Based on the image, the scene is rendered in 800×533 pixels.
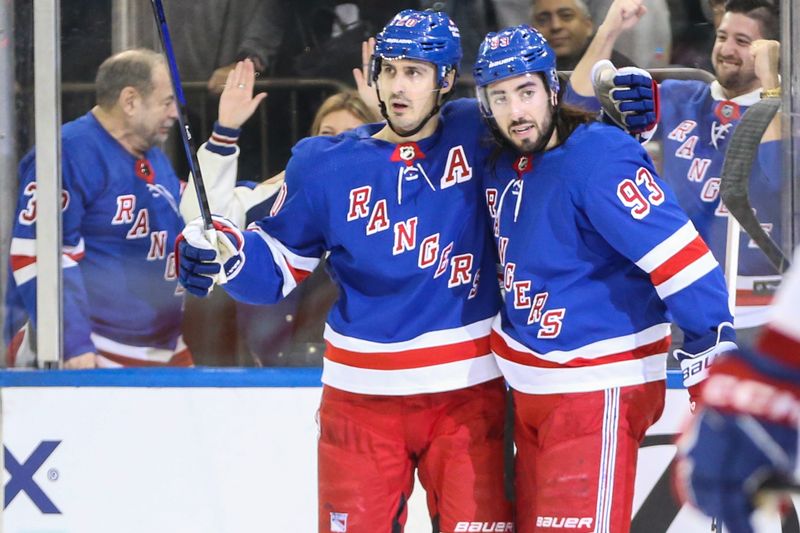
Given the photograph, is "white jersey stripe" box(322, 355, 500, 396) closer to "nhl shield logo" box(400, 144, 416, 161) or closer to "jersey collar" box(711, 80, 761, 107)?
"nhl shield logo" box(400, 144, 416, 161)

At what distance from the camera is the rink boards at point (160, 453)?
298cm

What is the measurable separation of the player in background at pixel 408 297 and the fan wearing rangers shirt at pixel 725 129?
623 mm

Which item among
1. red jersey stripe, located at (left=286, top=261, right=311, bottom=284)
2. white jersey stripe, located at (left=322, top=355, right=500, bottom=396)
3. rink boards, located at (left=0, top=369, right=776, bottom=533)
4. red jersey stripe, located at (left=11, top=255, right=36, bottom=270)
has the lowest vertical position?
rink boards, located at (left=0, top=369, right=776, bottom=533)

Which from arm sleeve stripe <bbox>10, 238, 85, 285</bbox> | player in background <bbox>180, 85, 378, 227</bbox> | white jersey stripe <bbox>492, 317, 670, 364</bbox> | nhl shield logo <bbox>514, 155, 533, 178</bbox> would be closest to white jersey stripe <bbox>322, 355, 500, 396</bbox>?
white jersey stripe <bbox>492, 317, 670, 364</bbox>

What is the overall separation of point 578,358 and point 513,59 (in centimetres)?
55

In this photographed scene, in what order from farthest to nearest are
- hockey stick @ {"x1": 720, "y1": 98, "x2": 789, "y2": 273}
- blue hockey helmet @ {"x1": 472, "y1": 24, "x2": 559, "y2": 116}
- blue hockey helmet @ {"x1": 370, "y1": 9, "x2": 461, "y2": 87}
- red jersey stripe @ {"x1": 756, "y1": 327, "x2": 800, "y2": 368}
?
hockey stick @ {"x1": 720, "y1": 98, "x2": 789, "y2": 273} < blue hockey helmet @ {"x1": 370, "y1": 9, "x2": 461, "y2": 87} < blue hockey helmet @ {"x1": 472, "y1": 24, "x2": 559, "y2": 116} < red jersey stripe @ {"x1": 756, "y1": 327, "x2": 800, "y2": 368}

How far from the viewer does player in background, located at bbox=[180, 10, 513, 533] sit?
2432 mm

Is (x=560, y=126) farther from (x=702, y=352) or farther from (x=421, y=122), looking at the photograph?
(x=702, y=352)

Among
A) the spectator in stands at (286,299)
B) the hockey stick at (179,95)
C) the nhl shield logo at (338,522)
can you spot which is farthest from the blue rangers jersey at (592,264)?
the spectator in stands at (286,299)

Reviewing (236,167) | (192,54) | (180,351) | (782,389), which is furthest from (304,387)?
(782,389)

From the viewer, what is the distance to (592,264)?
2336 millimetres

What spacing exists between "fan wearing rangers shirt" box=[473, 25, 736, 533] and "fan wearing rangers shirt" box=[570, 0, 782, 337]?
0.64 m

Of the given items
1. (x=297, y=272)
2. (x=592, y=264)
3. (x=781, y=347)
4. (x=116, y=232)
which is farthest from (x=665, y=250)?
(x=116, y=232)

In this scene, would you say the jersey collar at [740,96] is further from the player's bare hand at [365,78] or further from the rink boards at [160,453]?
the rink boards at [160,453]
